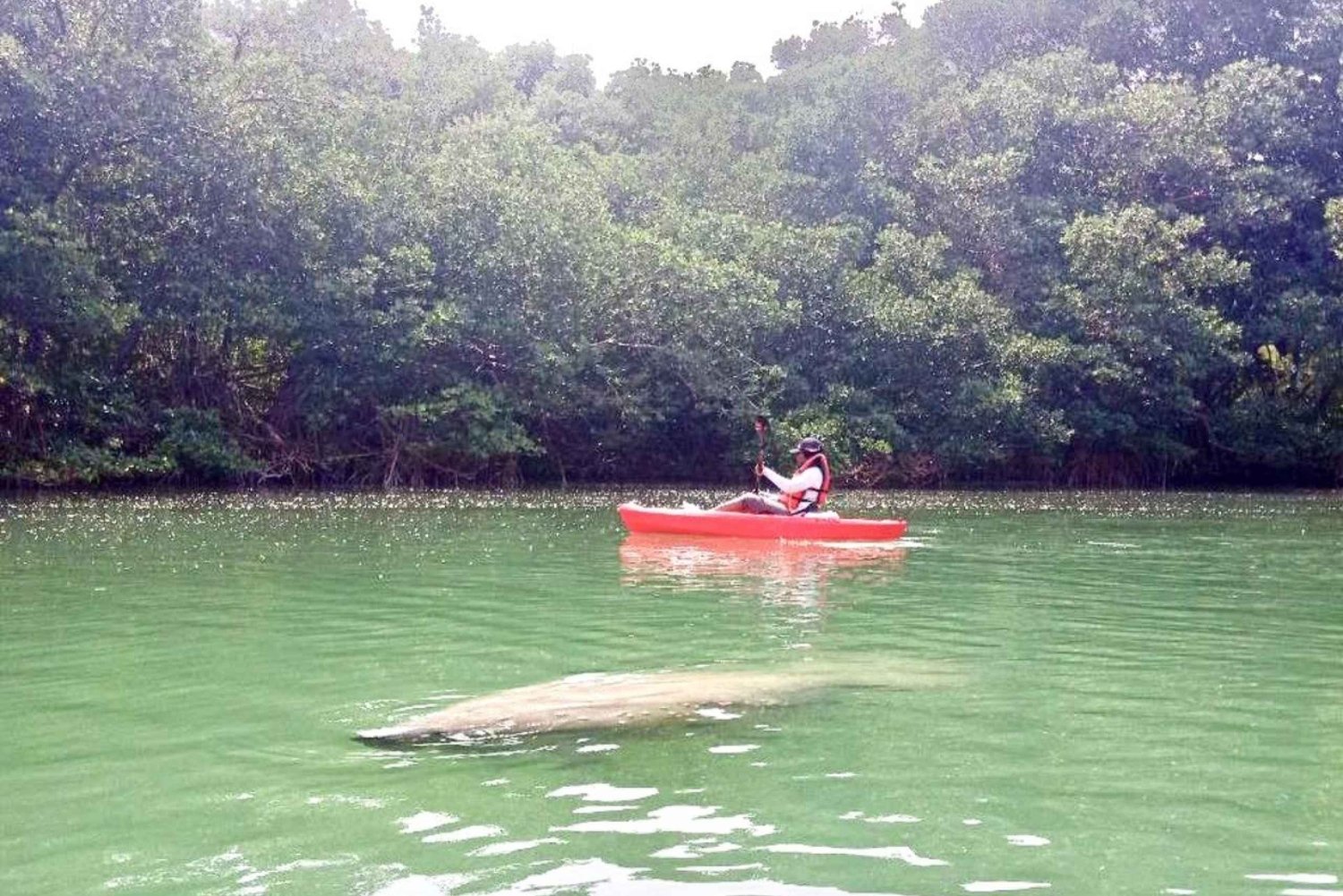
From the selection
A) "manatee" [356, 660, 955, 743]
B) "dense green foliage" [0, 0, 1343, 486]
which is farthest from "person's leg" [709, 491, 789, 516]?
"dense green foliage" [0, 0, 1343, 486]

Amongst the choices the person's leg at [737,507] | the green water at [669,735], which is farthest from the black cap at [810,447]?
the green water at [669,735]

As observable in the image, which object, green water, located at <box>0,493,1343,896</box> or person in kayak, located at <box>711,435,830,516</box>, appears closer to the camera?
green water, located at <box>0,493,1343,896</box>

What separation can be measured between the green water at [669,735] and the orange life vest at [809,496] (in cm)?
215

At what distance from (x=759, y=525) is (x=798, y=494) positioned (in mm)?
589

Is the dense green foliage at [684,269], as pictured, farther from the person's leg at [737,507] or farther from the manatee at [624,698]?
the manatee at [624,698]

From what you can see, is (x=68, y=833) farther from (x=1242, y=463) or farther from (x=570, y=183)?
(x=1242, y=463)

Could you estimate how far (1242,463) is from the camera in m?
27.9

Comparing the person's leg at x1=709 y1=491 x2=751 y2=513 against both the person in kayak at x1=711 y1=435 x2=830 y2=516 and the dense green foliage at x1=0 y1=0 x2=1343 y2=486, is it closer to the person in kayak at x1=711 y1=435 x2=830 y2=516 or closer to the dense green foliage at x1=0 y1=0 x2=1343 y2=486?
the person in kayak at x1=711 y1=435 x2=830 y2=516

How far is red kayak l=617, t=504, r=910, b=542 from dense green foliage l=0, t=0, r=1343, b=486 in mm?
8848

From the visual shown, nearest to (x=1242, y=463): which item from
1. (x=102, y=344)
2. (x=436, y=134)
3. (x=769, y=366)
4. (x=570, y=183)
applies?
(x=769, y=366)

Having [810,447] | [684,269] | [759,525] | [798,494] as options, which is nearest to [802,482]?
[798,494]

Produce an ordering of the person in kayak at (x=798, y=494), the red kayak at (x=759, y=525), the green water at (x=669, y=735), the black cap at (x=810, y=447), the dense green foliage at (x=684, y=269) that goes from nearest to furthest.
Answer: the green water at (x=669, y=735), the red kayak at (x=759, y=525), the black cap at (x=810, y=447), the person in kayak at (x=798, y=494), the dense green foliage at (x=684, y=269)

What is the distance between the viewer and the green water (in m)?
4.00

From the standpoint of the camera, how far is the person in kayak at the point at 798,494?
45.5 ft
